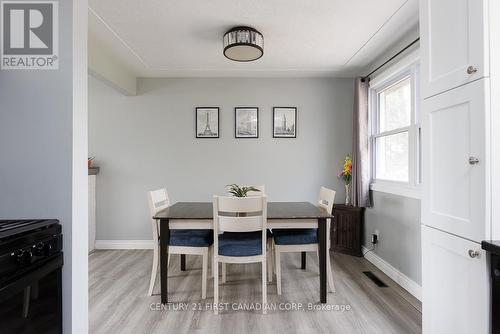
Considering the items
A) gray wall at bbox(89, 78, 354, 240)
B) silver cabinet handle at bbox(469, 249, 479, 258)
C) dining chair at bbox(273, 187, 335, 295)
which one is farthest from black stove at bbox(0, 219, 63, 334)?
gray wall at bbox(89, 78, 354, 240)

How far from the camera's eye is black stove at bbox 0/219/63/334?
89 centimetres

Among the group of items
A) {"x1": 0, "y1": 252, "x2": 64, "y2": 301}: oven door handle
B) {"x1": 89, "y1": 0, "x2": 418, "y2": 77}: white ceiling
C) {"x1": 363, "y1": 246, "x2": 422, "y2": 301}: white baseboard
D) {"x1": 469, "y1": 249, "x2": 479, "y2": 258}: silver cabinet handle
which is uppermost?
{"x1": 89, "y1": 0, "x2": 418, "y2": 77}: white ceiling

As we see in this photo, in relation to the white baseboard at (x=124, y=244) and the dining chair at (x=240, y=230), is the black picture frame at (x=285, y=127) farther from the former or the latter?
the white baseboard at (x=124, y=244)

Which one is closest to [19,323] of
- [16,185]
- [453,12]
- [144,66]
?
[16,185]

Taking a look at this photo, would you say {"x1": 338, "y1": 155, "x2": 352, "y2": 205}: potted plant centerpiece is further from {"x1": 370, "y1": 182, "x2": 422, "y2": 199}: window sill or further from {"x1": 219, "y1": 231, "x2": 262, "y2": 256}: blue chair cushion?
{"x1": 219, "y1": 231, "x2": 262, "y2": 256}: blue chair cushion

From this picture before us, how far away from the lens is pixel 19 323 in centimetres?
93

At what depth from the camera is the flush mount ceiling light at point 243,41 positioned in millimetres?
2275

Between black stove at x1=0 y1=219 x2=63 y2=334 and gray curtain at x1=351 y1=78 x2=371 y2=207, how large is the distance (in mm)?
3002

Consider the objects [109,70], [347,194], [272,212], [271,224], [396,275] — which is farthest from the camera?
A: [347,194]

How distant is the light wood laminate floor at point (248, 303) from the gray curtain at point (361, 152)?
831mm

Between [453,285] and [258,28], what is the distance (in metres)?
2.36

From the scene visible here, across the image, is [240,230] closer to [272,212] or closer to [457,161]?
[272,212]

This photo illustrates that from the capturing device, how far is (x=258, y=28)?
7.75 ft

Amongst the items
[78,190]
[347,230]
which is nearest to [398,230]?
[347,230]
